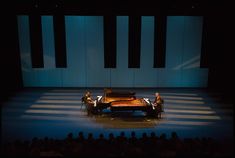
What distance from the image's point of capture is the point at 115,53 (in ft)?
45.7

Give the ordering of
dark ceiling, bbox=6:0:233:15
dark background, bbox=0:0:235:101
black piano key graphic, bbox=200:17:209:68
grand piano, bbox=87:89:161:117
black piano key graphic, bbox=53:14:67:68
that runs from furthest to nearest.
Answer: black piano key graphic, bbox=53:14:67:68 < black piano key graphic, bbox=200:17:209:68 < dark background, bbox=0:0:235:101 < dark ceiling, bbox=6:0:233:15 < grand piano, bbox=87:89:161:117

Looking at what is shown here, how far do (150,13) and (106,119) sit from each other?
548cm

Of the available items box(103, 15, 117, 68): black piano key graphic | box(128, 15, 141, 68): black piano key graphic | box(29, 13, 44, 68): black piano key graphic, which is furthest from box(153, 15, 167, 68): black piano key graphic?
box(29, 13, 44, 68): black piano key graphic

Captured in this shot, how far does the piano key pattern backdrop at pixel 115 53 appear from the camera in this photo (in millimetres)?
13664

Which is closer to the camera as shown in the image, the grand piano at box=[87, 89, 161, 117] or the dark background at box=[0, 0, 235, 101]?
the grand piano at box=[87, 89, 161, 117]

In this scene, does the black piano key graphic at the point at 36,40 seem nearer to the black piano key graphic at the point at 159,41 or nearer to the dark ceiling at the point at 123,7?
the dark ceiling at the point at 123,7

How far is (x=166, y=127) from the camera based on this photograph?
8.84m

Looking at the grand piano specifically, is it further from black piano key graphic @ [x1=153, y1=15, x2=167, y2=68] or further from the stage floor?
black piano key graphic @ [x1=153, y1=15, x2=167, y2=68]

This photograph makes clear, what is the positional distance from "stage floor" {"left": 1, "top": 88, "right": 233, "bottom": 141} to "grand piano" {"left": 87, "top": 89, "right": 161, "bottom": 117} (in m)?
0.38

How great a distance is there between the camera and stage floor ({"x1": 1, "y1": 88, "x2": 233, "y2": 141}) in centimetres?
848

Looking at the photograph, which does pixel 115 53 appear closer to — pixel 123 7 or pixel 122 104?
pixel 123 7

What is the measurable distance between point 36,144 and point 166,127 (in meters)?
4.57

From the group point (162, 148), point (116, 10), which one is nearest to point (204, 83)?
point (116, 10)

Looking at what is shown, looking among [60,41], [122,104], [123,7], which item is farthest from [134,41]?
[122,104]
